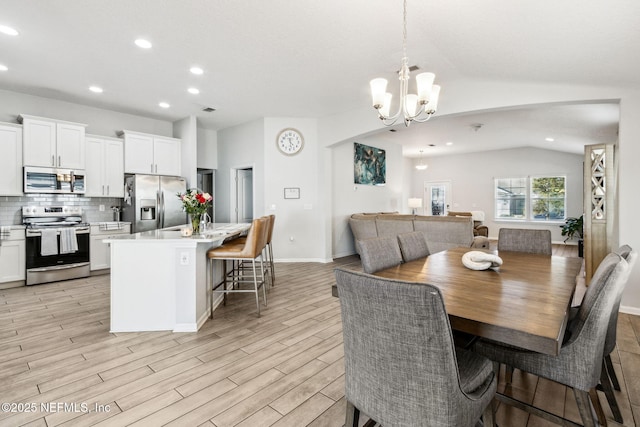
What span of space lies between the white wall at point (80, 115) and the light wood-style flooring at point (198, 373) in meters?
3.18

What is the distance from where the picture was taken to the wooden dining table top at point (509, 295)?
1069mm

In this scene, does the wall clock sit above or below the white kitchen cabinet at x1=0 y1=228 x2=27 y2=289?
above

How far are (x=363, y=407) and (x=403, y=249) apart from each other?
4.52ft

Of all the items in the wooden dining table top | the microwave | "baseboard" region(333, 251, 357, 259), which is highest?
the microwave

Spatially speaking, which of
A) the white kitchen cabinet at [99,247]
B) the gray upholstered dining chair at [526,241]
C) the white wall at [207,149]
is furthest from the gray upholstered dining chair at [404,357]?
the white wall at [207,149]

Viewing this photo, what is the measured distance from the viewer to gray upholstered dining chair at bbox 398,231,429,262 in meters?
2.38

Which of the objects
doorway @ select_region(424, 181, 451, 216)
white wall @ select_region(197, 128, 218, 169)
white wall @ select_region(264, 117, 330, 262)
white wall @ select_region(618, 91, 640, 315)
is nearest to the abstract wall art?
white wall @ select_region(264, 117, 330, 262)

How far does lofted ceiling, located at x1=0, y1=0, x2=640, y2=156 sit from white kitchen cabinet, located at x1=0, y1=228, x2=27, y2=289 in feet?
7.17

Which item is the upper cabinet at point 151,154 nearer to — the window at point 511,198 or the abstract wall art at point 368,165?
the abstract wall art at point 368,165

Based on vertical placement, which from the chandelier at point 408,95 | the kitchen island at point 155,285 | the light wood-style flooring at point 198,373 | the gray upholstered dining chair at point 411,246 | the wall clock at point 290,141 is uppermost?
the wall clock at point 290,141

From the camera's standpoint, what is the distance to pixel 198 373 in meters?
2.13

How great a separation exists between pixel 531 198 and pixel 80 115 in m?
11.2

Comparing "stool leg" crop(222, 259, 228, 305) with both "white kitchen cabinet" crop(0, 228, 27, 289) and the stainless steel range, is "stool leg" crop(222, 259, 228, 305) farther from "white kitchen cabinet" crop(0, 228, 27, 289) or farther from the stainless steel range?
"white kitchen cabinet" crop(0, 228, 27, 289)

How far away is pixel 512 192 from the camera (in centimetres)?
938
